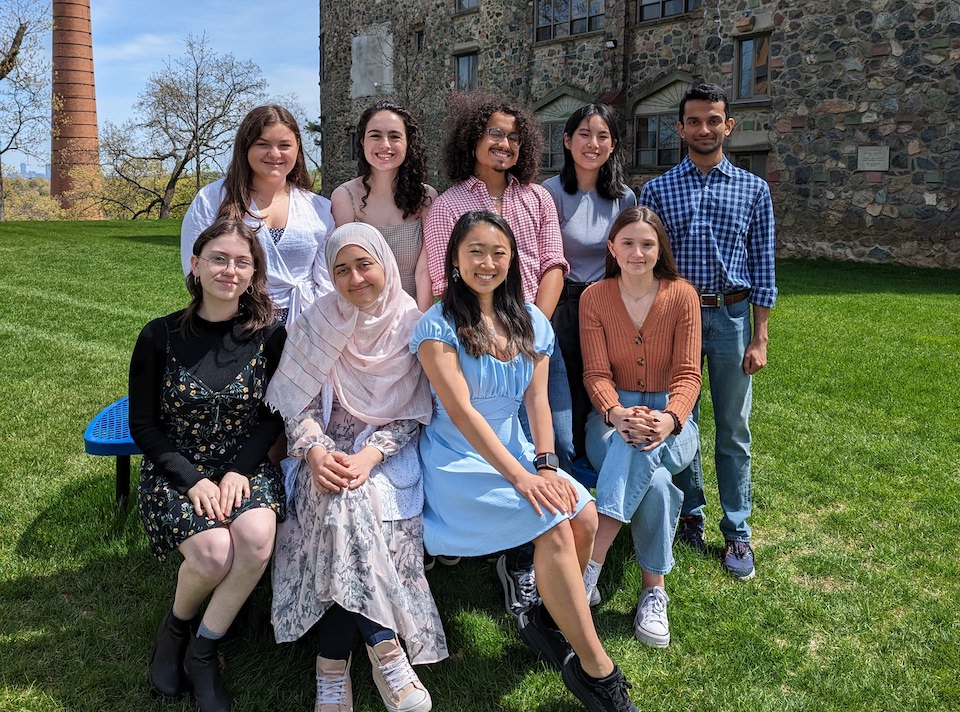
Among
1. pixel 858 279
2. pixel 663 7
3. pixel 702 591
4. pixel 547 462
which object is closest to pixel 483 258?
pixel 547 462

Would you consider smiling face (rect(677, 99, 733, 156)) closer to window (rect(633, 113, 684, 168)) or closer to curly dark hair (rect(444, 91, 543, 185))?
curly dark hair (rect(444, 91, 543, 185))

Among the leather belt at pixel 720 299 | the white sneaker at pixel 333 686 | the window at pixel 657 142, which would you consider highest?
the window at pixel 657 142

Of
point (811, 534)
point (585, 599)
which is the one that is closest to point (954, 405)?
point (811, 534)

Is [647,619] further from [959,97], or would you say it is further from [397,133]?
[959,97]

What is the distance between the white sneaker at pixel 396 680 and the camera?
250 centimetres

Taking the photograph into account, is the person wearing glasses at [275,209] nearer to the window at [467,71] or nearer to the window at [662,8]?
the window at [662,8]

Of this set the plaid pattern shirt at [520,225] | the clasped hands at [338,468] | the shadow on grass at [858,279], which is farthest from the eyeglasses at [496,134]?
the shadow on grass at [858,279]

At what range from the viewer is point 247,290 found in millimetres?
2949

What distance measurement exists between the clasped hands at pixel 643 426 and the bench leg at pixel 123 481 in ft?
8.08

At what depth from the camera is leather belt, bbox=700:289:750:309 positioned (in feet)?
11.2

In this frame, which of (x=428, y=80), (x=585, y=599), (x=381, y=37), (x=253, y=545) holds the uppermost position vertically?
(x=381, y=37)

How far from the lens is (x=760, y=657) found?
2830 mm

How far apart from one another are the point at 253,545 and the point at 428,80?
69.0 feet

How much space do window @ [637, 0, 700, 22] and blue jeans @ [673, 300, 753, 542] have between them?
47.8 feet
